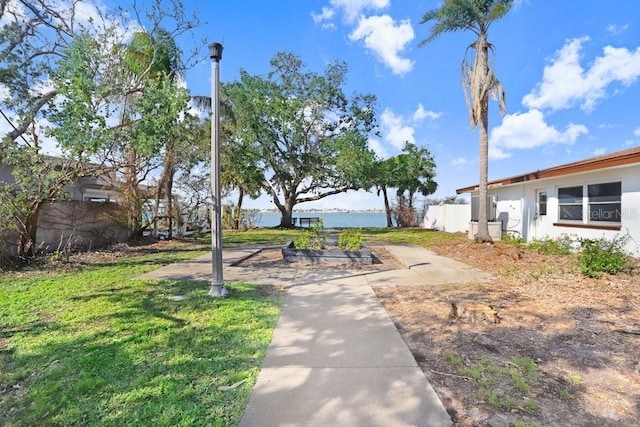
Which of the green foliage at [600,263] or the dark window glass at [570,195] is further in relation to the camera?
the dark window glass at [570,195]

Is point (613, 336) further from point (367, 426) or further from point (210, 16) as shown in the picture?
point (210, 16)

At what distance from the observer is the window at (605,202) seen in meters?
8.45

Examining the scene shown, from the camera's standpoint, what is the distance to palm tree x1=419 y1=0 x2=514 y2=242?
10.7 meters

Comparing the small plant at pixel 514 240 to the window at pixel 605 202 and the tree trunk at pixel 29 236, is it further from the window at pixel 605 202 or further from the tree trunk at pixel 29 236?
the tree trunk at pixel 29 236

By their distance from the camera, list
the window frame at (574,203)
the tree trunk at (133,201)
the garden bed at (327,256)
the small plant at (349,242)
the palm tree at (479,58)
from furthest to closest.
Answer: the tree trunk at (133,201) → the palm tree at (479,58) → the window frame at (574,203) → the small plant at (349,242) → the garden bed at (327,256)

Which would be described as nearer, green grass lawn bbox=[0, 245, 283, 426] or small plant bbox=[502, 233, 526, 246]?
green grass lawn bbox=[0, 245, 283, 426]

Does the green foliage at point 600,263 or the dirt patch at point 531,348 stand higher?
the green foliage at point 600,263

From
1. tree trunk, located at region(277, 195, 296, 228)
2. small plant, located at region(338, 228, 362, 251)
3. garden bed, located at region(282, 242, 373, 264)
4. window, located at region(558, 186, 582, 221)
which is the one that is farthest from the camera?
tree trunk, located at region(277, 195, 296, 228)

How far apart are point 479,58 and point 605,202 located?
5996 millimetres

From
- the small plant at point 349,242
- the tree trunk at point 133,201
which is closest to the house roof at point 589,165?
the small plant at point 349,242

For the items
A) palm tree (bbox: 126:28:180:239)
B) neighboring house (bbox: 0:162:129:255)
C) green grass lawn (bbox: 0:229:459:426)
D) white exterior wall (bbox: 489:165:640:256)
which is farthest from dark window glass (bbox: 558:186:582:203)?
neighboring house (bbox: 0:162:129:255)

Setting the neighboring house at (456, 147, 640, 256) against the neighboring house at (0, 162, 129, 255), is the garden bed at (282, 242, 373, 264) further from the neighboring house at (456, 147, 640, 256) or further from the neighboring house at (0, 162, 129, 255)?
the neighboring house at (456, 147, 640, 256)

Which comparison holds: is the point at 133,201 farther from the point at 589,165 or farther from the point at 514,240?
the point at 589,165

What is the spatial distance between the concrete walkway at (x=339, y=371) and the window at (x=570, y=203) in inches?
324
